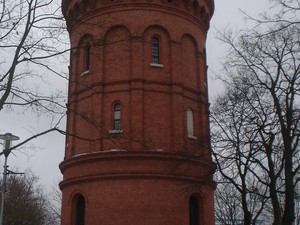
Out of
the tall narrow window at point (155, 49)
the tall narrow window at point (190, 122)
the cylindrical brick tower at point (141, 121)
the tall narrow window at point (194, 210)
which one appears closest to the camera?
the cylindrical brick tower at point (141, 121)

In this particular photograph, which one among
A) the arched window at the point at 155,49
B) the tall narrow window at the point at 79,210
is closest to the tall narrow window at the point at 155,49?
the arched window at the point at 155,49

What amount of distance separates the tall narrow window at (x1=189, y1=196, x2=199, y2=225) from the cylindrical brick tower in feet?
0.15

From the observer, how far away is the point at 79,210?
67.9 ft

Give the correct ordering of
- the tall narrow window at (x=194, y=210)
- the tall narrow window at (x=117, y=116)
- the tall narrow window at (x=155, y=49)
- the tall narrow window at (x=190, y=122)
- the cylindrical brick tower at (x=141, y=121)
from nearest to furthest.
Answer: the cylindrical brick tower at (x=141, y=121), the tall narrow window at (x=117, y=116), the tall narrow window at (x=194, y=210), the tall narrow window at (x=190, y=122), the tall narrow window at (x=155, y=49)

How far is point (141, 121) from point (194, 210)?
4.68 metres

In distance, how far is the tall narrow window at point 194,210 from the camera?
2066 centimetres

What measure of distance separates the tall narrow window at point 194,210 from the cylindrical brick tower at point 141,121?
0.15 ft

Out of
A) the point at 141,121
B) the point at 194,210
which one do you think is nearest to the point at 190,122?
the point at 141,121

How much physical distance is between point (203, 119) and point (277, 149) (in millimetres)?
6387

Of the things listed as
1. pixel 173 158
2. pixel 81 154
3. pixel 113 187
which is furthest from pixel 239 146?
pixel 81 154

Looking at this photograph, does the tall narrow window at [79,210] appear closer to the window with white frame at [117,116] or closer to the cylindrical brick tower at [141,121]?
the cylindrical brick tower at [141,121]

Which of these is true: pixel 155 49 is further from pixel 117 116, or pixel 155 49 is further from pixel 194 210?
pixel 194 210

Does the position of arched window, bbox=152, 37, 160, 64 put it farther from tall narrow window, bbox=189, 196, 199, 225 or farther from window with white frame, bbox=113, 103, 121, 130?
tall narrow window, bbox=189, 196, 199, 225

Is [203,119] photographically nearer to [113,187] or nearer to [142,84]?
[142,84]
